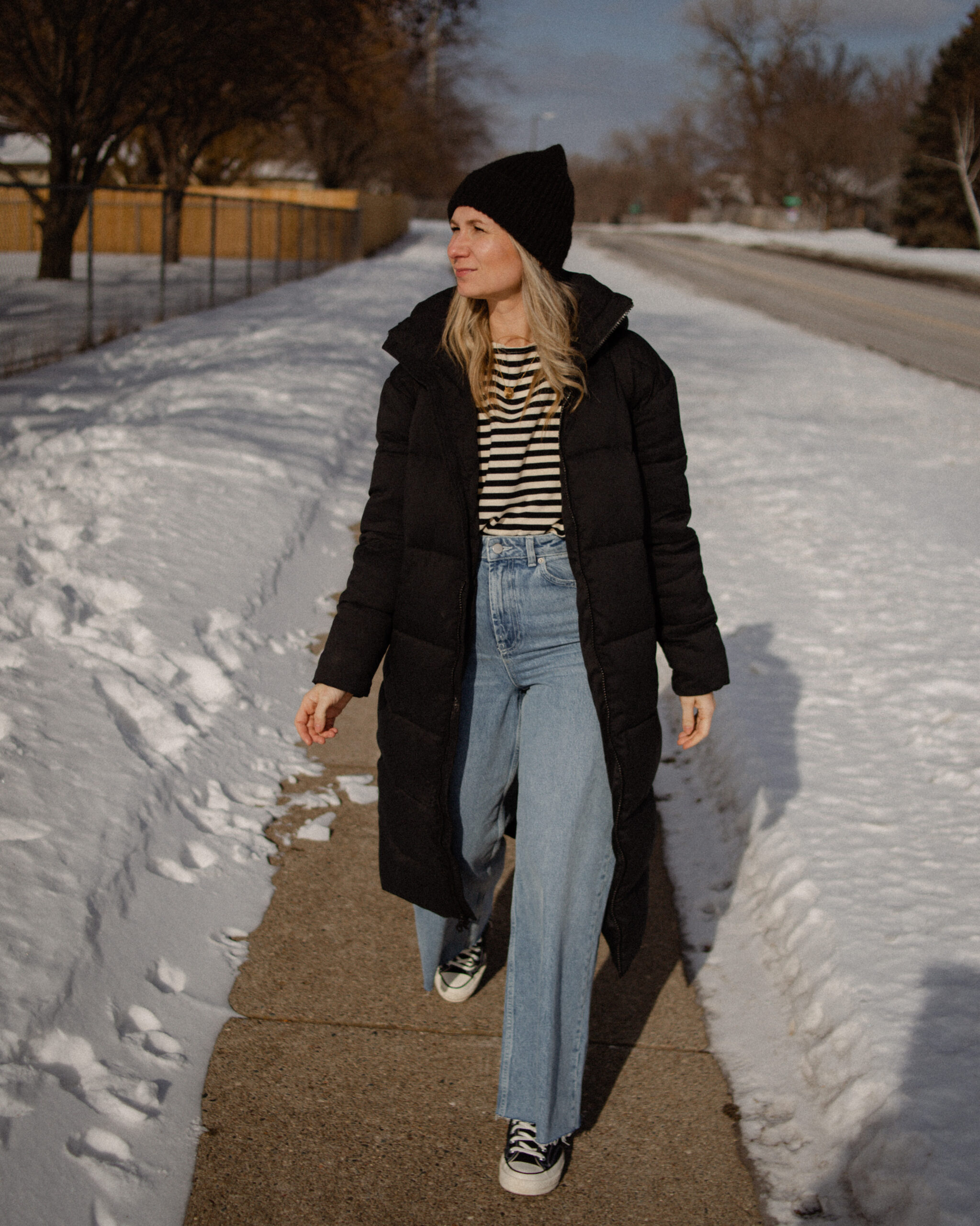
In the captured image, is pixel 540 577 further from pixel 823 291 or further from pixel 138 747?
pixel 823 291

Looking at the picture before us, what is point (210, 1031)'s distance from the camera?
2678 millimetres

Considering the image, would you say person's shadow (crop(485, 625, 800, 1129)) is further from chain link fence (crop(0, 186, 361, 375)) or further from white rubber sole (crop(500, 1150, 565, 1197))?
chain link fence (crop(0, 186, 361, 375))

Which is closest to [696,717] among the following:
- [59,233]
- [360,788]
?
[360,788]

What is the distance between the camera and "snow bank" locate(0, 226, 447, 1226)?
2.34 meters

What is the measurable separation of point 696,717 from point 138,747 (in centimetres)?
199

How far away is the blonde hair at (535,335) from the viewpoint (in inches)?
85.7

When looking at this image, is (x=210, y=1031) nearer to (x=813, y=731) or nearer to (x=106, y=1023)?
(x=106, y=1023)

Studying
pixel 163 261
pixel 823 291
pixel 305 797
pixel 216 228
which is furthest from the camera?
pixel 823 291

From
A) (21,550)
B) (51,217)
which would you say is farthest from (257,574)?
(51,217)

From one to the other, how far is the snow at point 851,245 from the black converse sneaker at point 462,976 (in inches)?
1251

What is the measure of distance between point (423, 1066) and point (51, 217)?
17.7 metres

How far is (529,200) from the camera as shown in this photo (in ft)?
7.26

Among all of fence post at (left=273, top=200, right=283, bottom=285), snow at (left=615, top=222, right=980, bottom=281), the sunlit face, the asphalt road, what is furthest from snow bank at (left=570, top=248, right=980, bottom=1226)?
snow at (left=615, top=222, right=980, bottom=281)

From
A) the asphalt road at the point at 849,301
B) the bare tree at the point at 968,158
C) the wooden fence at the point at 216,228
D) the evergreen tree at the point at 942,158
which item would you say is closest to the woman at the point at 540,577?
the asphalt road at the point at 849,301
